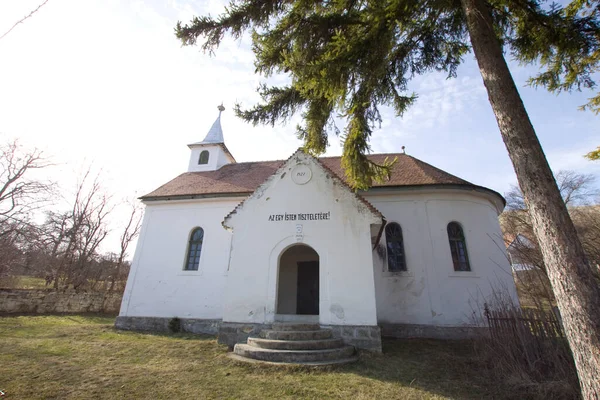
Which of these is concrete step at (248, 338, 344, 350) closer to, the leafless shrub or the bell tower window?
the leafless shrub

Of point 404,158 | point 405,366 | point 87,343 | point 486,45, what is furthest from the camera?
point 404,158

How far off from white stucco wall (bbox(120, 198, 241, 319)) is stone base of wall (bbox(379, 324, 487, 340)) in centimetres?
741

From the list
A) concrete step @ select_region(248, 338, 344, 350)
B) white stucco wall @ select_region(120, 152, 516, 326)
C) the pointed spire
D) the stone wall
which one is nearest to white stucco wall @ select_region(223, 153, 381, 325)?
white stucco wall @ select_region(120, 152, 516, 326)

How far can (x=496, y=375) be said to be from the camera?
6156 millimetres

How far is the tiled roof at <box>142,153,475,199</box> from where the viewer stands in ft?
42.8

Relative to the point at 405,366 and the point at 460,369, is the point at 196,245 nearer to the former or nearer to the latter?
the point at 405,366

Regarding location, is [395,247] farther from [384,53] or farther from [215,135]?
[215,135]

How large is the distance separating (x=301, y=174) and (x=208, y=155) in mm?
11444

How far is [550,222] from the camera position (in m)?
4.48

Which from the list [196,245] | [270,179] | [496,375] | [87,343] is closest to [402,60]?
[270,179]

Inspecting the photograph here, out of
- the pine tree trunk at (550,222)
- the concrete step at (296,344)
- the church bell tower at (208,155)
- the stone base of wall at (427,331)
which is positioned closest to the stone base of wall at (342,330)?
the stone base of wall at (427,331)

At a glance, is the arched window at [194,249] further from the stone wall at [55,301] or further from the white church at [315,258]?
the stone wall at [55,301]

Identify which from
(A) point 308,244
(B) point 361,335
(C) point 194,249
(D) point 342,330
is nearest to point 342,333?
(D) point 342,330

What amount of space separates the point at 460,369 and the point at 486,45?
7609 millimetres
